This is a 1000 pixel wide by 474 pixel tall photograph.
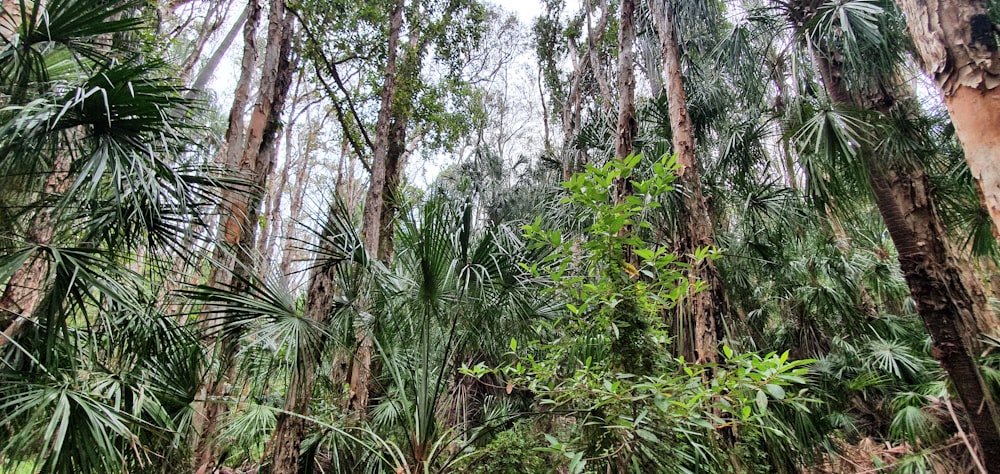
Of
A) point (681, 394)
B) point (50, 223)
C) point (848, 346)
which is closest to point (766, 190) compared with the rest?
point (848, 346)

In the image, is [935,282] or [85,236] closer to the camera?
[85,236]

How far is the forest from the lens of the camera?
5.85 ft

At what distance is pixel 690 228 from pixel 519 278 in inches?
51.8

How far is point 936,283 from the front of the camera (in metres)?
2.77

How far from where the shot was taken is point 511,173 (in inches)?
375

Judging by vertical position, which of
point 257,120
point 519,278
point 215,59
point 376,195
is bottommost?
point 519,278

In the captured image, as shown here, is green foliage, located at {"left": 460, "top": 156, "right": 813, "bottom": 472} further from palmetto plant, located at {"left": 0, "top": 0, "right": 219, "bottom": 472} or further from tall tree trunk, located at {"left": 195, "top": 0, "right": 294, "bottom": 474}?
tall tree trunk, located at {"left": 195, "top": 0, "right": 294, "bottom": 474}

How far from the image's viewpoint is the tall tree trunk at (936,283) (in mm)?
2674

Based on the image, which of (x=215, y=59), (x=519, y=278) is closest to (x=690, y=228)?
(x=519, y=278)

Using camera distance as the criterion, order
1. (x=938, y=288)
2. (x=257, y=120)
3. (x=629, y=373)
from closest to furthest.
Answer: (x=629, y=373) → (x=938, y=288) → (x=257, y=120)

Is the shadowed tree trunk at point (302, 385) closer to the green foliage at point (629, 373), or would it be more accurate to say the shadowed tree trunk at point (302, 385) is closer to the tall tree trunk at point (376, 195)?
the green foliage at point (629, 373)

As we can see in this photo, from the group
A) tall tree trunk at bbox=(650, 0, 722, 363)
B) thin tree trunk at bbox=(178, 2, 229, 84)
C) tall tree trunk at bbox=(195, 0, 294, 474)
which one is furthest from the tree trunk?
tall tree trunk at bbox=(650, 0, 722, 363)

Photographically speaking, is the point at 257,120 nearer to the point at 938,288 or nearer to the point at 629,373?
the point at 629,373

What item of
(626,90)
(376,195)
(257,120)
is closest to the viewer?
(626,90)
